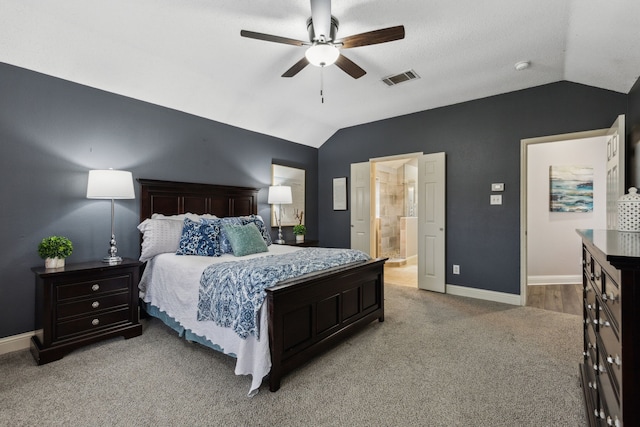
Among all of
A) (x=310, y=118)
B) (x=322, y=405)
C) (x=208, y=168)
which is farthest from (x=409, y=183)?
(x=322, y=405)

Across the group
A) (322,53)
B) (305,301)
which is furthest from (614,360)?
(322,53)

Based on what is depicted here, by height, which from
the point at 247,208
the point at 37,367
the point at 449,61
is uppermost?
the point at 449,61

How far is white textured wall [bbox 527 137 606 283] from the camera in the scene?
485cm

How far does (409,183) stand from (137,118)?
641 centimetres

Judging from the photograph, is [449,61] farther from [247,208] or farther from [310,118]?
[247,208]

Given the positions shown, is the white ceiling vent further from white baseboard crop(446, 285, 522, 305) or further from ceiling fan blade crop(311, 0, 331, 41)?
white baseboard crop(446, 285, 522, 305)

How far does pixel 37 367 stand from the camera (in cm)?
235

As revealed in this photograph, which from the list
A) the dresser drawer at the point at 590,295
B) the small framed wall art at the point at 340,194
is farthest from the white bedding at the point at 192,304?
the small framed wall art at the point at 340,194

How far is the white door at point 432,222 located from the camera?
Result: 4457 millimetres

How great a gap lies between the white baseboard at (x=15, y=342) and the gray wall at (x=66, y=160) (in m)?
0.05

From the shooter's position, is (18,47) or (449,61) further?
(449,61)

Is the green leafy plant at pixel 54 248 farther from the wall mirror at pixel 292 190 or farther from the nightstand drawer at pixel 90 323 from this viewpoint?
the wall mirror at pixel 292 190

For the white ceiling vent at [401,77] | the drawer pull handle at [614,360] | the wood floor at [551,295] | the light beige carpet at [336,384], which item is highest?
the white ceiling vent at [401,77]

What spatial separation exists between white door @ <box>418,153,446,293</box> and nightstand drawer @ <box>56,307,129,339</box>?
3829 millimetres
